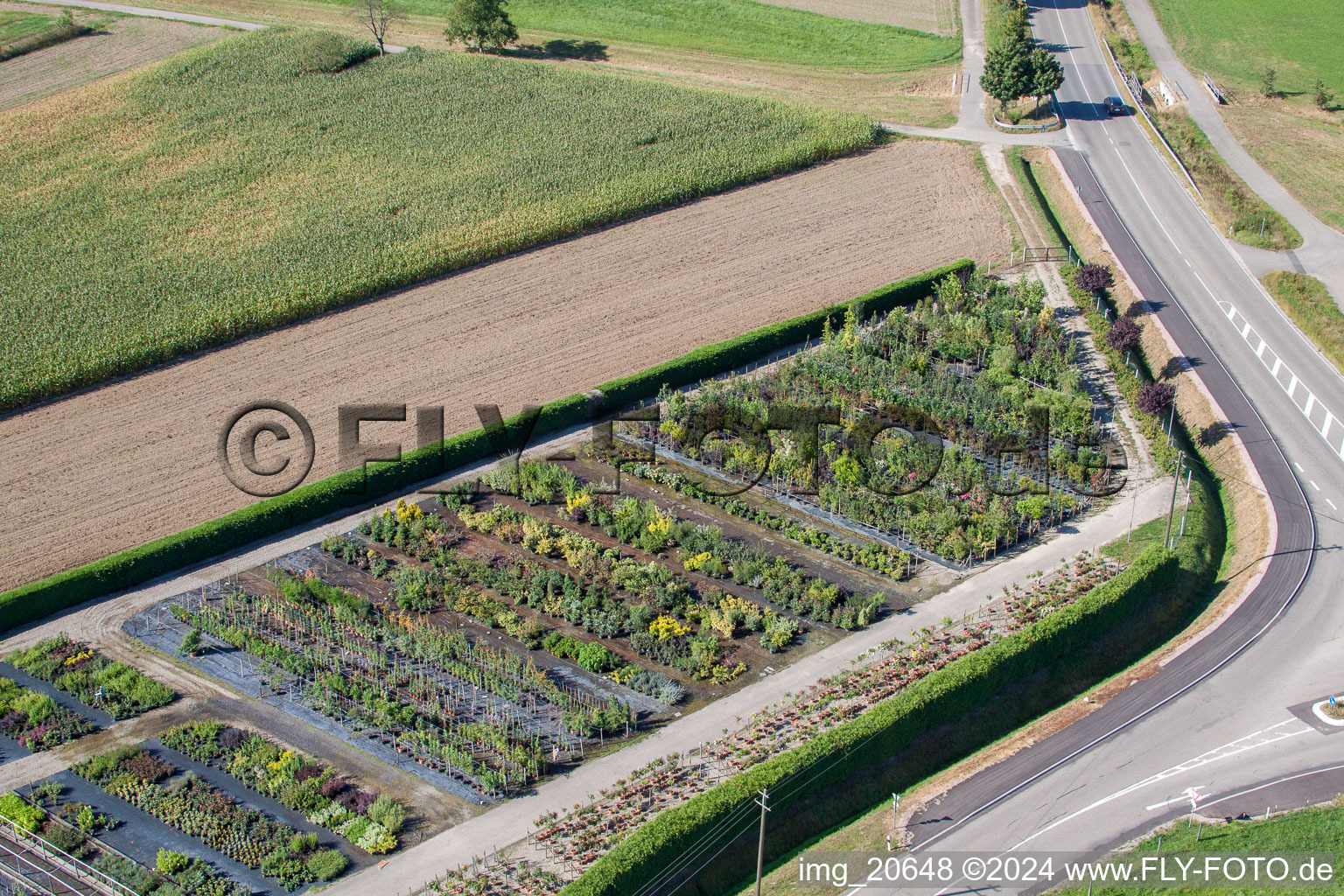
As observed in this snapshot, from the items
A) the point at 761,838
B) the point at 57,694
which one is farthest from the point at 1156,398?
the point at 57,694

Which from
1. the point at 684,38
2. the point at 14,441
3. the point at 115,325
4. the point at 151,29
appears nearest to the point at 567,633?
the point at 14,441

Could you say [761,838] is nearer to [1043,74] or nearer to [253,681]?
[253,681]

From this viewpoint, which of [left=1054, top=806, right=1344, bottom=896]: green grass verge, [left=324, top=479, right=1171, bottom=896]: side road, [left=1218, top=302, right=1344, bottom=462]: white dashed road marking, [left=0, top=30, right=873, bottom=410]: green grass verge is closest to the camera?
[left=1054, top=806, right=1344, bottom=896]: green grass verge

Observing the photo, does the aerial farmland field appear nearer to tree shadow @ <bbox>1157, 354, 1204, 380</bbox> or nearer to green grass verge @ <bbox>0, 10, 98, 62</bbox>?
tree shadow @ <bbox>1157, 354, 1204, 380</bbox>

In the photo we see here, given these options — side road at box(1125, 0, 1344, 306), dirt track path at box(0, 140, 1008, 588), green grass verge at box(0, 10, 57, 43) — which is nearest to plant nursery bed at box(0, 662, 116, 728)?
dirt track path at box(0, 140, 1008, 588)

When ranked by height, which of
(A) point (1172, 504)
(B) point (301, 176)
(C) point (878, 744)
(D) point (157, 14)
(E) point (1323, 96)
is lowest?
(C) point (878, 744)

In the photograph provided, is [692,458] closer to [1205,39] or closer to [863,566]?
[863,566]
